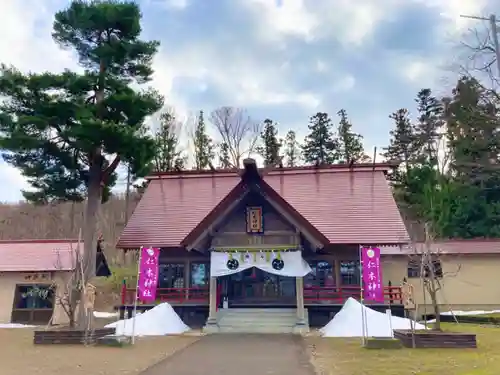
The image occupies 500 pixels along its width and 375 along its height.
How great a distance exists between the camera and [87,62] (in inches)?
687

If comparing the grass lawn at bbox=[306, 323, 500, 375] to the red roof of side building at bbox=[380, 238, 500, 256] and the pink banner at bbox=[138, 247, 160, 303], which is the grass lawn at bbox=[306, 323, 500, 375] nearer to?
the pink banner at bbox=[138, 247, 160, 303]

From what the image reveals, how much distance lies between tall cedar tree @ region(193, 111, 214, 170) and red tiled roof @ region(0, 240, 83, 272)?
635 inches

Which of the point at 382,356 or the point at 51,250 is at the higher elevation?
the point at 51,250

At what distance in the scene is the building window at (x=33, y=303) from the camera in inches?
703

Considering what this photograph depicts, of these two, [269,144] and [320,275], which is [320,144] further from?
[320,275]

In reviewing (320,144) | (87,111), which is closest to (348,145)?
(320,144)

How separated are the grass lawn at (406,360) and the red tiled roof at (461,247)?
24.7 feet

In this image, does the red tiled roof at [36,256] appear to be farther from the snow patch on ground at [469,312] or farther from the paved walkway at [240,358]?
the snow patch on ground at [469,312]

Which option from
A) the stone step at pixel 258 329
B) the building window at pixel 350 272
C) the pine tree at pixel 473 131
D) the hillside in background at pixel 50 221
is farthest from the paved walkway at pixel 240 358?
the hillside in background at pixel 50 221

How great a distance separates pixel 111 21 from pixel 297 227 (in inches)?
412

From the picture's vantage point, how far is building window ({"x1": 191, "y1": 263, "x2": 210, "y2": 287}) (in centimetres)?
1806

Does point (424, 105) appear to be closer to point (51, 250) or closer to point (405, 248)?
point (405, 248)

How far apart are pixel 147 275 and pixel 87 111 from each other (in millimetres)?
6248

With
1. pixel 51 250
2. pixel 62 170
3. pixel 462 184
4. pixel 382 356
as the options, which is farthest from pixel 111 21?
pixel 462 184
